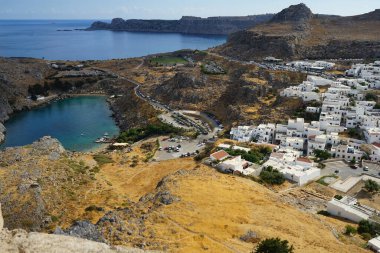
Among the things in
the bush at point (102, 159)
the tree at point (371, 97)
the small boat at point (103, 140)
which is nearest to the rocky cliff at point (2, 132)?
the small boat at point (103, 140)

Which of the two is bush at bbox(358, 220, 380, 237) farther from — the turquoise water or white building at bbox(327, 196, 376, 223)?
the turquoise water

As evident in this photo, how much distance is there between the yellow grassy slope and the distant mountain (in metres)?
67.4

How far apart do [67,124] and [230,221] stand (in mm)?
55483

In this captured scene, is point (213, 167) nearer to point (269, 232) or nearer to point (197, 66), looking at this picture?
point (269, 232)

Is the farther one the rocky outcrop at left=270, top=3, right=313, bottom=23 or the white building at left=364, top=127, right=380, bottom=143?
the rocky outcrop at left=270, top=3, right=313, bottom=23

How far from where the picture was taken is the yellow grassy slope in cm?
2708

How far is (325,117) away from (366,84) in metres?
17.2

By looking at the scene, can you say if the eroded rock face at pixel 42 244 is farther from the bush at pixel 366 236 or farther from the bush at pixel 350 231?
the bush at pixel 366 236

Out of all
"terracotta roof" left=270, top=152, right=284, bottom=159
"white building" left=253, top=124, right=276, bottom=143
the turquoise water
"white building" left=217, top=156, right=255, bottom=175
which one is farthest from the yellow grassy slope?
the turquoise water

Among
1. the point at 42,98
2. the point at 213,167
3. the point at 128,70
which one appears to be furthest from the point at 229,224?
the point at 128,70

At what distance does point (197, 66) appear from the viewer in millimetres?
98062

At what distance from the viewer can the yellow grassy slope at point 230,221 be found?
2708 cm

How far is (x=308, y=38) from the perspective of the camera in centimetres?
10719

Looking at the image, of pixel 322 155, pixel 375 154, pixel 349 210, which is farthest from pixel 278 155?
pixel 349 210
